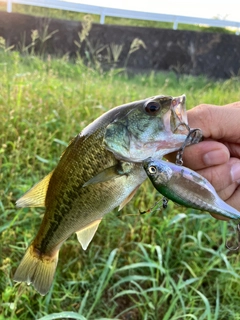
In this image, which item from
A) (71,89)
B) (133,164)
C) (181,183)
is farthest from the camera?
(71,89)

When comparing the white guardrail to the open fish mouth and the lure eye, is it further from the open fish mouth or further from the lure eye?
the lure eye

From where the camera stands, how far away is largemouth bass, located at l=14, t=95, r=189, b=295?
1.27m

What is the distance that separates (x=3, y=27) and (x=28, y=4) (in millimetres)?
1469

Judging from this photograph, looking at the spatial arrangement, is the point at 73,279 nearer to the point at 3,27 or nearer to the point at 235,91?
the point at 235,91

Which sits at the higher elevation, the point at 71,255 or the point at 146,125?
the point at 146,125

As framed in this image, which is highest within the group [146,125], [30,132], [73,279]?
[146,125]

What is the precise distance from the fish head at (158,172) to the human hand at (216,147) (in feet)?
1.20

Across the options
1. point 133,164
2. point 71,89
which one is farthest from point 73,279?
point 71,89

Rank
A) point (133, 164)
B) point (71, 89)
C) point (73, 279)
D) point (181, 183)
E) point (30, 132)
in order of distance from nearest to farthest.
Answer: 1. point (181, 183)
2. point (133, 164)
3. point (73, 279)
4. point (30, 132)
5. point (71, 89)

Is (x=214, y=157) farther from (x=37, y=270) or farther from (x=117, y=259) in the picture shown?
(x=117, y=259)

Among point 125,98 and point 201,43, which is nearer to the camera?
point 125,98

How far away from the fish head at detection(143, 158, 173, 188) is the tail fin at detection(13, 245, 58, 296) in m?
0.75

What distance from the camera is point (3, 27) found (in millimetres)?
7594

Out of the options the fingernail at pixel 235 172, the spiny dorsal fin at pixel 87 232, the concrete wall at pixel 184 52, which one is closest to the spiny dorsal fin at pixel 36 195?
the spiny dorsal fin at pixel 87 232
